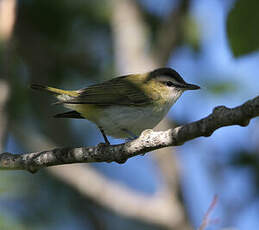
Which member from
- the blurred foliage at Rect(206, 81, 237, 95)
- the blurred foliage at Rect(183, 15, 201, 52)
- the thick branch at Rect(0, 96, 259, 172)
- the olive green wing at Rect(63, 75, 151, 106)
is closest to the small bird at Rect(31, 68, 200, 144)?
the olive green wing at Rect(63, 75, 151, 106)

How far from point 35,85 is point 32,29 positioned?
3.58 metres

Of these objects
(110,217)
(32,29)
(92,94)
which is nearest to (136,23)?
(32,29)

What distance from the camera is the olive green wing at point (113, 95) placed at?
399 cm

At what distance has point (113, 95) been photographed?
4246 mm

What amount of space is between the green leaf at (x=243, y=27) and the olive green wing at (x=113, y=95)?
2057mm

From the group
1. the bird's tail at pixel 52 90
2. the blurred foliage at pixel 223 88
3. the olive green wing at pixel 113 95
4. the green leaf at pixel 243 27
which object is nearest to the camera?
the green leaf at pixel 243 27

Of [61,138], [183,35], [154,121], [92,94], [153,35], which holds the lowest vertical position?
[154,121]

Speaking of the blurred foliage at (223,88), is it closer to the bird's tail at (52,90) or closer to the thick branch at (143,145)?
the bird's tail at (52,90)

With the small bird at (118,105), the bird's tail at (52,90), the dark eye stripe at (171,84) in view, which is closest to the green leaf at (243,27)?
the small bird at (118,105)

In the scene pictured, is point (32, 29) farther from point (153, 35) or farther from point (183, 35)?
point (183, 35)

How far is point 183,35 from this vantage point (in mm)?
6793

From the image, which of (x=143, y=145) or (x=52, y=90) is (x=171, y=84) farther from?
(x=143, y=145)

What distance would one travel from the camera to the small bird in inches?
158

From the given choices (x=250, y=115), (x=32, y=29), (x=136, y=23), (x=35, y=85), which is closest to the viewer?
(x=250, y=115)
